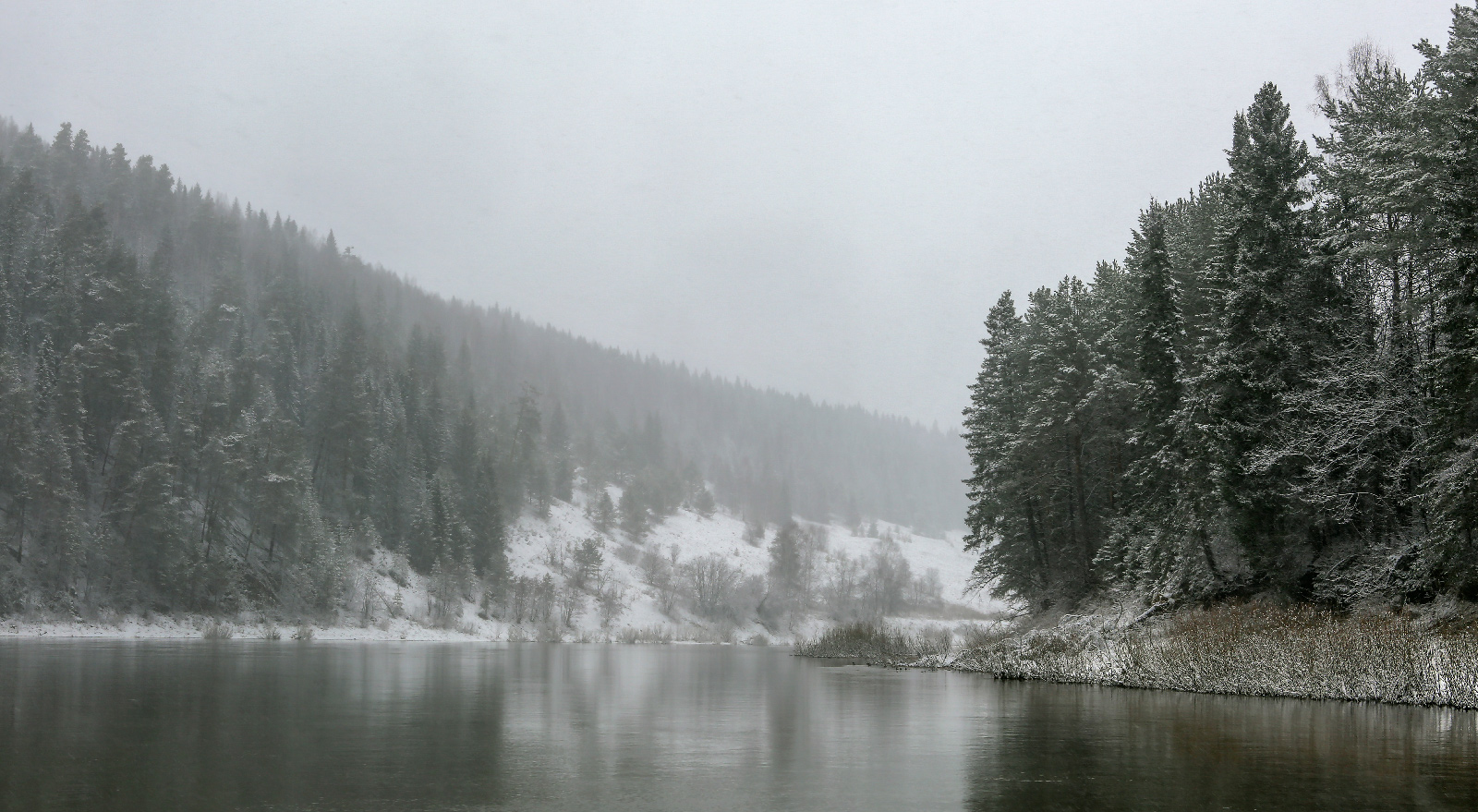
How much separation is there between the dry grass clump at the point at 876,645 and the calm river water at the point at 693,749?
21.6 meters

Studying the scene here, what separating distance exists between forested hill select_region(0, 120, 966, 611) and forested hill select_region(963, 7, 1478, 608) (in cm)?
7267

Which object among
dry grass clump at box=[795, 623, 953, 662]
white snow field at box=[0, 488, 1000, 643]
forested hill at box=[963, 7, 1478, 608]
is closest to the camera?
forested hill at box=[963, 7, 1478, 608]

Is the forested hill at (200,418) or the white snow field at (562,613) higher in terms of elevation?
the forested hill at (200,418)

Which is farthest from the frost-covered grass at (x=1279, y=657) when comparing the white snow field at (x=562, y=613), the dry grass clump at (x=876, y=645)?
the white snow field at (x=562, y=613)

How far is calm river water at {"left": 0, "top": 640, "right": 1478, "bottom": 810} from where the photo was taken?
1283 cm

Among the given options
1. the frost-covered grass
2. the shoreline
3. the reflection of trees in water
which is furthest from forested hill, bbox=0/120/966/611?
the reflection of trees in water

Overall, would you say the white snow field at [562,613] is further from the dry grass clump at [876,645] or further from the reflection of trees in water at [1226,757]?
the reflection of trees in water at [1226,757]

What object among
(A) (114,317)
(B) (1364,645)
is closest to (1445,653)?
(B) (1364,645)

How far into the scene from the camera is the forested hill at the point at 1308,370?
30.6m

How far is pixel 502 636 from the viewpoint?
11019 centimetres

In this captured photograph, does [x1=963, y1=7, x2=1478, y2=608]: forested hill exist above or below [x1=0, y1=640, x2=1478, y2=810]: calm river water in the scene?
above

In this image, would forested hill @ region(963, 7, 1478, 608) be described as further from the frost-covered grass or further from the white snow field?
the white snow field

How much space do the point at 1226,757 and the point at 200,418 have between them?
105799mm

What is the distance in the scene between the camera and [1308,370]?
38844 mm
